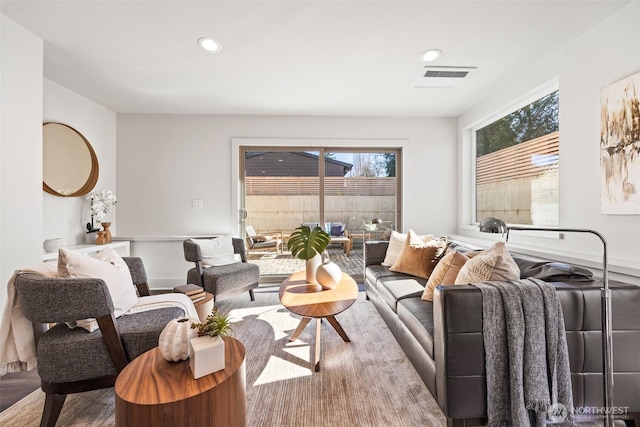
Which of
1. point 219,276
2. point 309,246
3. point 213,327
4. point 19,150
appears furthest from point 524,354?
point 19,150

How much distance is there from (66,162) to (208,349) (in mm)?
3279

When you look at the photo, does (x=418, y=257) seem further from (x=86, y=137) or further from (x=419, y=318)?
(x=86, y=137)

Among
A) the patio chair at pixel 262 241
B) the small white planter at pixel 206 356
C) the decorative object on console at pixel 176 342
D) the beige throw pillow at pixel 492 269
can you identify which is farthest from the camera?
the patio chair at pixel 262 241

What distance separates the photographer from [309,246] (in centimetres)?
251

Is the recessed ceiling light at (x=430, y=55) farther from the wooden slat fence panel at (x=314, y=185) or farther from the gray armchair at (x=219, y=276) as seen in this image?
the gray armchair at (x=219, y=276)

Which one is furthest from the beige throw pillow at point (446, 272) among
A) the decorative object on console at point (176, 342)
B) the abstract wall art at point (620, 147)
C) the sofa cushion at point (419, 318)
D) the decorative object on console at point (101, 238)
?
the decorative object on console at point (101, 238)

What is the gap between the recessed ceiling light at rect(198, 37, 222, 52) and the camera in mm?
2223

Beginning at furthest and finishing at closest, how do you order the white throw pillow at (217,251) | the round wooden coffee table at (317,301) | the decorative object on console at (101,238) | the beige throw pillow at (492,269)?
the decorative object on console at (101,238), the white throw pillow at (217,251), the round wooden coffee table at (317,301), the beige throw pillow at (492,269)

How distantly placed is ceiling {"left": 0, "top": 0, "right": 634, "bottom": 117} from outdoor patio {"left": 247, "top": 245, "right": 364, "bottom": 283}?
2.19 metres

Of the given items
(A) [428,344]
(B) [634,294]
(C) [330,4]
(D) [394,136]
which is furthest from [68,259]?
(D) [394,136]

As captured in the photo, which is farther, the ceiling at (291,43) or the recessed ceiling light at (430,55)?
the recessed ceiling light at (430,55)

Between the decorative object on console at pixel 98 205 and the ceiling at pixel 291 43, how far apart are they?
3.91 feet

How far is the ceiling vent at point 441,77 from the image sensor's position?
2.71 meters

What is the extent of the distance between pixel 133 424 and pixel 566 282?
2178 mm
